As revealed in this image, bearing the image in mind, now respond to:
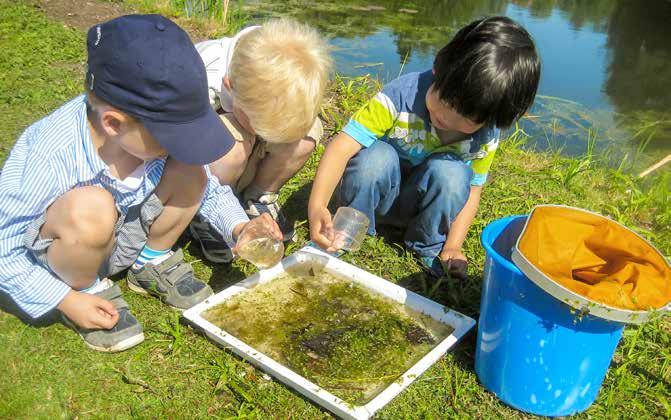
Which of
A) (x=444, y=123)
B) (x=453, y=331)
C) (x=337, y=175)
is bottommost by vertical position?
(x=453, y=331)

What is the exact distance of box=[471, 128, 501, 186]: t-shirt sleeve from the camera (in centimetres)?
243

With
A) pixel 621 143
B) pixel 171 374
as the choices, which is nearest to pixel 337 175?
pixel 171 374

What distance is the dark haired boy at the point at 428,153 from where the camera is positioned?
2.03 metres

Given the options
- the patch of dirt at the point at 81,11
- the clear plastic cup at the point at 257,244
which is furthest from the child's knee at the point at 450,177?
the patch of dirt at the point at 81,11

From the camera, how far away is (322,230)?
2.18 meters

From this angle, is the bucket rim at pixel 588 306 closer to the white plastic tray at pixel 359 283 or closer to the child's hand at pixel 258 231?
the white plastic tray at pixel 359 283

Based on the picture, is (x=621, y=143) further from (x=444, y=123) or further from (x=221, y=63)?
(x=221, y=63)

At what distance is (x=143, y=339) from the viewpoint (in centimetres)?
194

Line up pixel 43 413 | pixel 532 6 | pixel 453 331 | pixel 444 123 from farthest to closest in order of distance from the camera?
pixel 532 6, pixel 444 123, pixel 453 331, pixel 43 413

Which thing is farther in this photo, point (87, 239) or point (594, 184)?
point (594, 184)

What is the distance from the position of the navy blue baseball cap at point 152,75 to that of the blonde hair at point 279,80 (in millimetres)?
394

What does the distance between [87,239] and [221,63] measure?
3.02ft

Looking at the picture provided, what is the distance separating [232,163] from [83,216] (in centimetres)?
73

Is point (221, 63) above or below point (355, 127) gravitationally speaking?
above
